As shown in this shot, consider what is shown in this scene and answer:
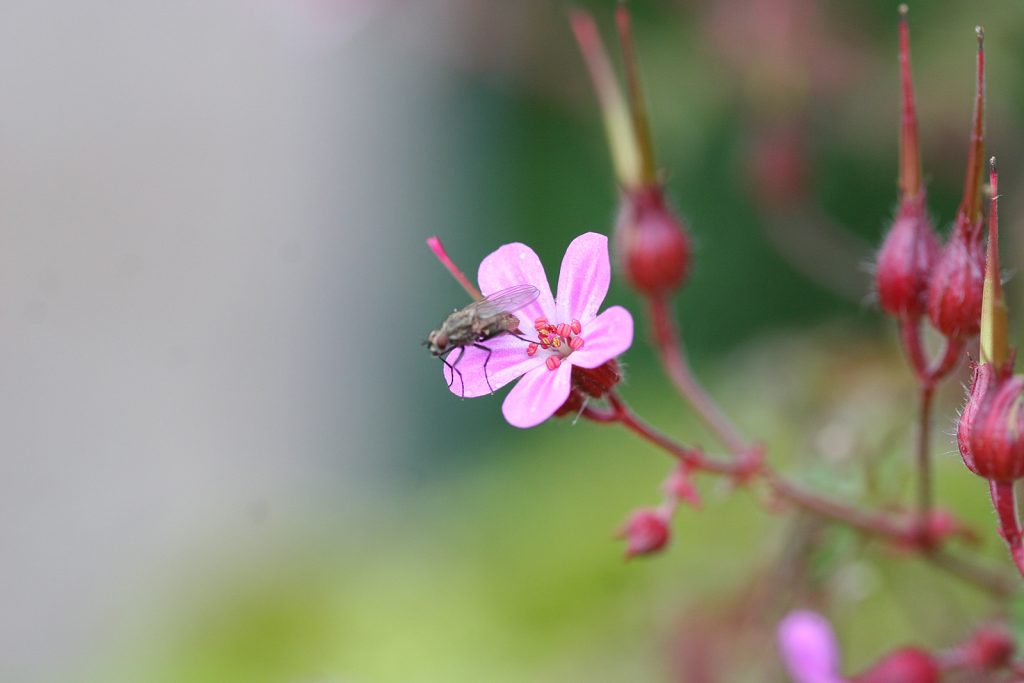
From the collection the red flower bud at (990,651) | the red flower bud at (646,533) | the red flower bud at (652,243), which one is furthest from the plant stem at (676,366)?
the red flower bud at (990,651)

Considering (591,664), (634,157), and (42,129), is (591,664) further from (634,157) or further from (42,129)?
(42,129)

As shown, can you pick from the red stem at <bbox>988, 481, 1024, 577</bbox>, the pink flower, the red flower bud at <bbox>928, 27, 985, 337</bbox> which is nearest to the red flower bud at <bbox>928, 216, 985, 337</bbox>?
the red flower bud at <bbox>928, 27, 985, 337</bbox>

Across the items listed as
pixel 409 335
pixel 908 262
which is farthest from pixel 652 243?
pixel 409 335

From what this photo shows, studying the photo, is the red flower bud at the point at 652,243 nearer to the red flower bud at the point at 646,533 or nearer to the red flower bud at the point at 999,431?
the red flower bud at the point at 646,533

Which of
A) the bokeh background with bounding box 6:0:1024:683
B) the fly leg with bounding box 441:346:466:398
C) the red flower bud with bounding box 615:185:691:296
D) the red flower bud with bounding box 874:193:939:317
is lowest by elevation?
the bokeh background with bounding box 6:0:1024:683

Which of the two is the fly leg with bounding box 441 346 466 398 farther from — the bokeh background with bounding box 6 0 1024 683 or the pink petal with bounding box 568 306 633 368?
the bokeh background with bounding box 6 0 1024 683

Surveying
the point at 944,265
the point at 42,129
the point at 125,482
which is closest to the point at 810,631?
the point at 944,265

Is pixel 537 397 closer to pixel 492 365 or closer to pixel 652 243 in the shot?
pixel 492 365
